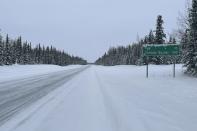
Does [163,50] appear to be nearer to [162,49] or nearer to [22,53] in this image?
[162,49]

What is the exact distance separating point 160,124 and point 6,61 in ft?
271

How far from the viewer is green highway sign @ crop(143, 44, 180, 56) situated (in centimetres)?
3127

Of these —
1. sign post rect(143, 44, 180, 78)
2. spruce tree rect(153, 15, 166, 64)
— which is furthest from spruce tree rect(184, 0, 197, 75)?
spruce tree rect(153, 15, 166, 64)

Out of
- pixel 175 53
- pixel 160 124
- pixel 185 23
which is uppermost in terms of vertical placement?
pixel 185 23

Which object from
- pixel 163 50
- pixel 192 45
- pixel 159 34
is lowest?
pixel 163 50

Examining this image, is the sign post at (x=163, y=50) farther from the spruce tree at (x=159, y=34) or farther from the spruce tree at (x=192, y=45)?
the spruce tree at (x=159, y=34)

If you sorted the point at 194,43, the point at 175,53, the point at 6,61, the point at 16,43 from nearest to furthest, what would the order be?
the point at 194,43
the point at 175,53
the point at 6,61
the point at 16,43

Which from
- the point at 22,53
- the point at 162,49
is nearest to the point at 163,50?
the point at 162,49

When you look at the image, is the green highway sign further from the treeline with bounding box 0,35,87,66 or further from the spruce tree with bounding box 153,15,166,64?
the treeline with bounding box 0,35,87,66

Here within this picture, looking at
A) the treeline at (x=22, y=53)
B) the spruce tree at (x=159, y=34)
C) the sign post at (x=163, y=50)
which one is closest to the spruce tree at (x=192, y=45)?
the sign post at (x=163, y=50)

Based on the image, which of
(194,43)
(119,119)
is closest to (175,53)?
(194,43)

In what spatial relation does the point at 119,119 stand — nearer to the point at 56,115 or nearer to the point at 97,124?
the point at 97,124

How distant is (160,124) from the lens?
8305mm

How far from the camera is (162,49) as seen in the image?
3206 cm
